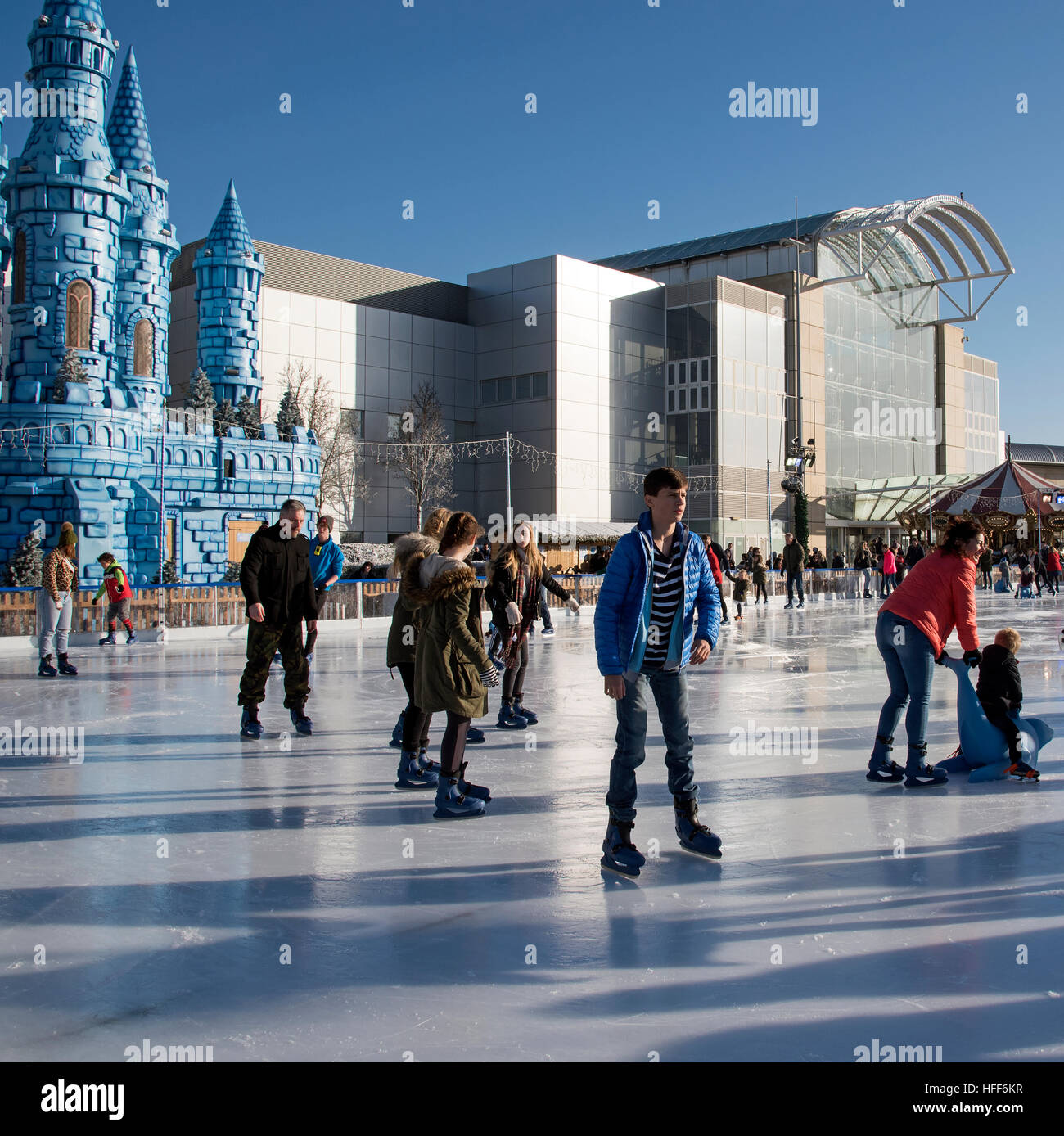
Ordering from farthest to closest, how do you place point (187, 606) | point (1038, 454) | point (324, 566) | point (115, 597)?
1. point (1038, 454)
2. point (187, 606)
3. point (115, 597)
4. point (324, 566)

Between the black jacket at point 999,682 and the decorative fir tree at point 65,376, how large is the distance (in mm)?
22219

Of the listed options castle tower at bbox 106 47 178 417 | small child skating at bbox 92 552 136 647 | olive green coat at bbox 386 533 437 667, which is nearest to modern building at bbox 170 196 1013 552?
castle tower at bbox 106 47 178 417

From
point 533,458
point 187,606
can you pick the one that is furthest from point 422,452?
point 187,606

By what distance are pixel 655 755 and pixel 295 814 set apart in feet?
8.06

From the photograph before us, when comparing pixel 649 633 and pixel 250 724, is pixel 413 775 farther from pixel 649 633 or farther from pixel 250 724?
pixel 649 633

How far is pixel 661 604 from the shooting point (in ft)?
13.9

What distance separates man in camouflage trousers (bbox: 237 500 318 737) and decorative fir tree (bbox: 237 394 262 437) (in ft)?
77.3

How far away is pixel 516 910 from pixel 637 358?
4295 cm

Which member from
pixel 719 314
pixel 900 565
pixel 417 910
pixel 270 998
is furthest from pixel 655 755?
pixel 719 314

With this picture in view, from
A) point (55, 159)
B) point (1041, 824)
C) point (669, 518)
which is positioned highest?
point (55, 159)

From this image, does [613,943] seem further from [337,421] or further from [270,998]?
[337,421]

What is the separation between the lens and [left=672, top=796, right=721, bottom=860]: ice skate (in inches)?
169

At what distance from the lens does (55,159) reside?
935 inches

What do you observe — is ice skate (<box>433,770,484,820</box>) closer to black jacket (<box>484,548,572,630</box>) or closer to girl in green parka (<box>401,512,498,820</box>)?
girl in green parka (<box>401,512,498,820</box>)
